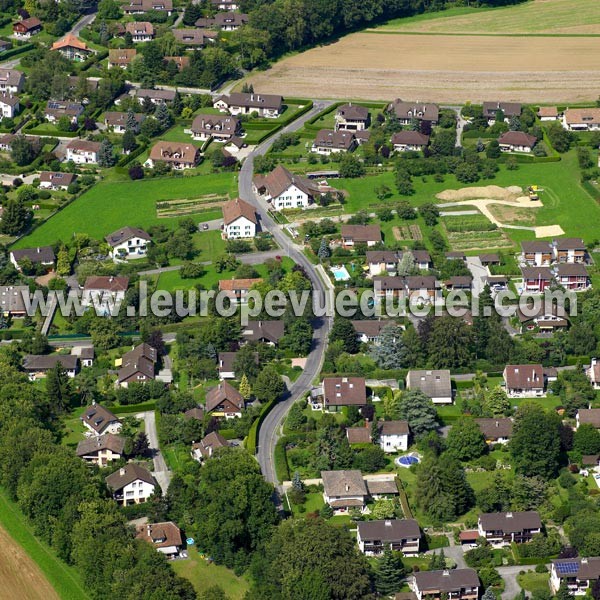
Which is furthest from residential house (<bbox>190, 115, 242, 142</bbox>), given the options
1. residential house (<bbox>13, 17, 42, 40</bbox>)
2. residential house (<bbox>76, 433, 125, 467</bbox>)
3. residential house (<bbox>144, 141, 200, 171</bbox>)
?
residential house (<bbox>76, 433, 125, 467</bbox>)

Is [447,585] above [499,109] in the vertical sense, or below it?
below

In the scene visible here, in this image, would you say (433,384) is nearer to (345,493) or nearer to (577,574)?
(345,493)

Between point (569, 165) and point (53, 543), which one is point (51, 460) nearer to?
point (53, 543)

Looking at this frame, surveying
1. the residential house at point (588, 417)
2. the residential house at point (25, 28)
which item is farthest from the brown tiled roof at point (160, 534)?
the residential house at point (25, 28)

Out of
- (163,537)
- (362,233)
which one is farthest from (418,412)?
(362,233)

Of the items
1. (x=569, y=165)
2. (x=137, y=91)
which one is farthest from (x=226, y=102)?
(x=569, y=165)

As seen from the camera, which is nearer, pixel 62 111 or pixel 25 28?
pixel 62 111

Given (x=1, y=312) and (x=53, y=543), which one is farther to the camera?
(x=1, y=312)

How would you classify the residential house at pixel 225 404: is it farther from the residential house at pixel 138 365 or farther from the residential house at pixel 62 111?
the residential house at pixel 62 111
